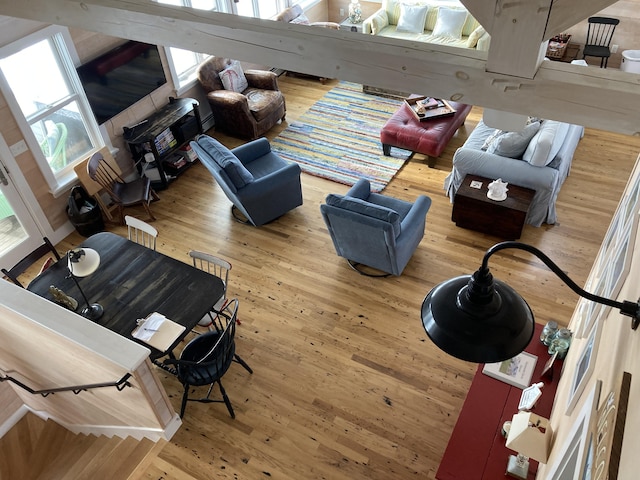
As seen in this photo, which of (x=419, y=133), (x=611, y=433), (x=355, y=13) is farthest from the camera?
(x=355, y=13)

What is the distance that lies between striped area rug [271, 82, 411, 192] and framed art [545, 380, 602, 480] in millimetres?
4295

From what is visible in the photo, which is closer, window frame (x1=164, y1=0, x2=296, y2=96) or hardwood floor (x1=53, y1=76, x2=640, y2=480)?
hardwood floor (x1=53, y1=76, x2=640, y2=480)

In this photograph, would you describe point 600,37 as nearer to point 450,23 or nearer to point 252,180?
point 450,23

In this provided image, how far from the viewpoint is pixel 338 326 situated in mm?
4676

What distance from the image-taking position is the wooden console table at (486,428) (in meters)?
2.86

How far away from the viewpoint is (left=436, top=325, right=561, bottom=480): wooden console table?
2.86 m

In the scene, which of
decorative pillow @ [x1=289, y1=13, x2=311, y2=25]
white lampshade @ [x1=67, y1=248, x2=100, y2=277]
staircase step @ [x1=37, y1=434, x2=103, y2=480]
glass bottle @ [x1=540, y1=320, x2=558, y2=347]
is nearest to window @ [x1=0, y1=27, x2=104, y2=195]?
white lampshade @ [x1=67, y1=248, x2=100, y2=277]

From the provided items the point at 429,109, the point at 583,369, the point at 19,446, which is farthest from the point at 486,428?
the point at 429,109

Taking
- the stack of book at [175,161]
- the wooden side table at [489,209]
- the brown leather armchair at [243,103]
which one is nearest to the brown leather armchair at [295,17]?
A: the brown leather armchair at [243,103]

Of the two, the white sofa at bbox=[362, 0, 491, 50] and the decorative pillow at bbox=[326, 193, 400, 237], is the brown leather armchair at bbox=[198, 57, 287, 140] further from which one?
the decorative pillow at bbox=[326, 193, 400, 237]

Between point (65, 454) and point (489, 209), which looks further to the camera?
point (489, 209)

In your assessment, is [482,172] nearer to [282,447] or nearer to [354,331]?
[354,331]

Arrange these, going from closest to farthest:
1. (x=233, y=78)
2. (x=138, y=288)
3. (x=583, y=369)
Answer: (x=583, y=369) < (x=138, y=288) < (x=233, y=78)

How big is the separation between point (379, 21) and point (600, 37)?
3227mm
